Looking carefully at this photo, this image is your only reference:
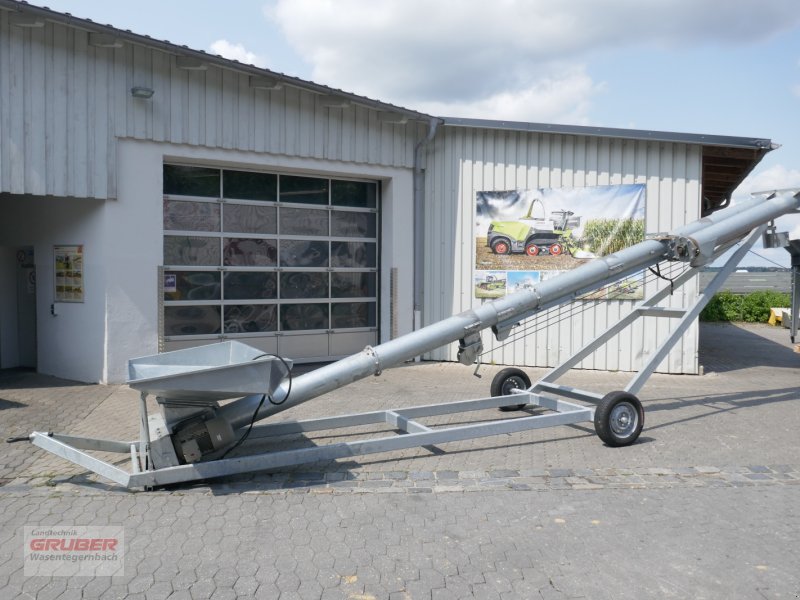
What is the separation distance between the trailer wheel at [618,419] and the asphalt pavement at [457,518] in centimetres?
13

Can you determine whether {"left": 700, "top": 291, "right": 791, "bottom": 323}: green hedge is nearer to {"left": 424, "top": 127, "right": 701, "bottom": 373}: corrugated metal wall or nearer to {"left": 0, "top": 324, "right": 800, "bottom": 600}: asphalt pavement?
{"left": 424, "top": 127, "right": 701, "bottom": 373}: corrugated metal wall

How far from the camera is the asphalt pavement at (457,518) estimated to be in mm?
3982

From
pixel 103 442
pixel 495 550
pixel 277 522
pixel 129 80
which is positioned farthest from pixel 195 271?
pixel 495 550

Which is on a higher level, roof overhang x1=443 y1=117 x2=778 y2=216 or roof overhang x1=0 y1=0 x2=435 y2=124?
roof overhang x1=0 y1=0 x2=435 y2=124

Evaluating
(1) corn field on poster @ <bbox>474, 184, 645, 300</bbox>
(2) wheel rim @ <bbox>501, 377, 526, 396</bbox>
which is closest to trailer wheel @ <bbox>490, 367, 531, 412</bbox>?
(2) wheel rim @ <bbox>501, 377, 526, 396</bbox>

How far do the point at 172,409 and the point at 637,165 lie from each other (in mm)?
8658

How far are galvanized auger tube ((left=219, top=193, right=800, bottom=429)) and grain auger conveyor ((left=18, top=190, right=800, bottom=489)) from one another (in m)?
0.01

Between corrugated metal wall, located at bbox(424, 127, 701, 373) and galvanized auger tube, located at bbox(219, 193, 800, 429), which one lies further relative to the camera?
corrugated metal wall, located at bbox(424, 127, 701, 373)

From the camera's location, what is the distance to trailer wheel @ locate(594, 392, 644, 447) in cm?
671

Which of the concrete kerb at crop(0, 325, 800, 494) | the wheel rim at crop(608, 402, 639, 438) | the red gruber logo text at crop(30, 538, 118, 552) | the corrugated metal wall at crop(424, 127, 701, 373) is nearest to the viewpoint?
the red gruber logo text at crop(30, 538, 118, 552)

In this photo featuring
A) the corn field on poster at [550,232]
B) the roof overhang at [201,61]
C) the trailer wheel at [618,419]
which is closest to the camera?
the trailer wheel at [618,419]

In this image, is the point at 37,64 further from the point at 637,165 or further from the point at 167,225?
the point at 637,165

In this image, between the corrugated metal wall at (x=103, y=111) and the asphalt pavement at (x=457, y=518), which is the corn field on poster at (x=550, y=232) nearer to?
the corrugated metal wall at (x=103, y=111)

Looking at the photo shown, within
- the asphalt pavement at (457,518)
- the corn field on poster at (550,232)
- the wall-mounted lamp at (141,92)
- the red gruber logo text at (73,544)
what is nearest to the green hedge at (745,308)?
the corn field on poster at (550,232)
